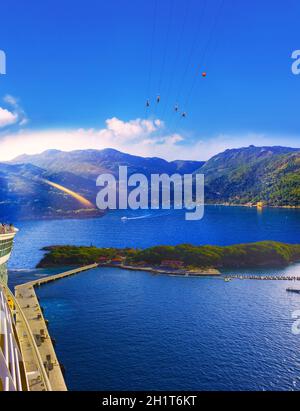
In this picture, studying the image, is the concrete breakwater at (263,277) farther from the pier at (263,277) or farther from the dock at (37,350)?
the dock at (37,350)

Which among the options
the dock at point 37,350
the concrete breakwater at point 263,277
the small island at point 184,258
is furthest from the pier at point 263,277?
the dock at point 37,350

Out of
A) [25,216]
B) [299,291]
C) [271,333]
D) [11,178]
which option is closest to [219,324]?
[271,333]

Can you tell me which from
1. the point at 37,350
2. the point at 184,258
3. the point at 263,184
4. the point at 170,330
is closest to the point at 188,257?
the point at 184,258

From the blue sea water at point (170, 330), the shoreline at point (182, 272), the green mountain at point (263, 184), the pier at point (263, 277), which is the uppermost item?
the green mountain at point (263, 184)

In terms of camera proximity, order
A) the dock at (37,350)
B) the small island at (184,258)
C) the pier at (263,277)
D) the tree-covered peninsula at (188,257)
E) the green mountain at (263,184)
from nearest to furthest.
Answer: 1. the dock at (37,350)
2. the pier at (263,277)
3. the small island at (184,258)
4. the tree-covered peninsula at (188,257)
5. the green mountain at (263,184)

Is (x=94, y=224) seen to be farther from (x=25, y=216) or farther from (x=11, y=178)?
(x=11, y=178)

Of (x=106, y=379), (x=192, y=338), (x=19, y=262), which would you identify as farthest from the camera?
(x=19, y=262)

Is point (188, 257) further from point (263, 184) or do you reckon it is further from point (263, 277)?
point (263, 184)
